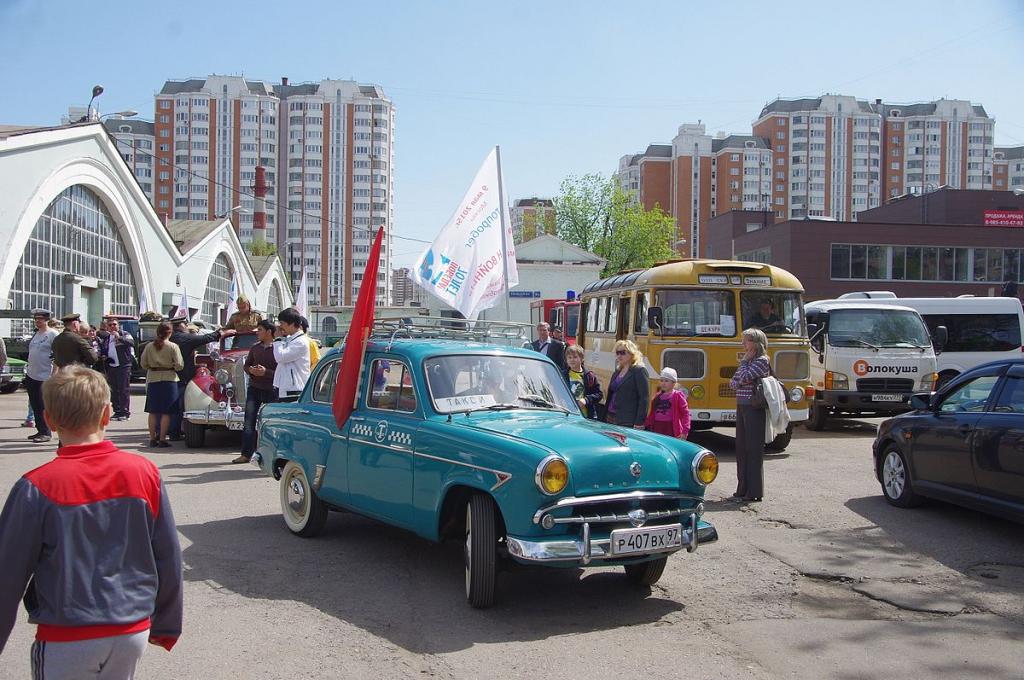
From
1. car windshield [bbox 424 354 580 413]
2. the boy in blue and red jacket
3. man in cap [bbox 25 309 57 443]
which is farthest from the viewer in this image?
man in cap [bbox 25 309 57 443]

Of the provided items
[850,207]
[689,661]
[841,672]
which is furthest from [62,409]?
[850,207]

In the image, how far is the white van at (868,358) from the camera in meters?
15.7

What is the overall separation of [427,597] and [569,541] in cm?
123

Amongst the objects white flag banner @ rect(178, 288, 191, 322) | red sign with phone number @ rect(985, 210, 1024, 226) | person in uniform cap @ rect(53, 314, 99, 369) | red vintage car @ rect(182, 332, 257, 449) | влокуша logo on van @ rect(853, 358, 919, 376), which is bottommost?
red vintage car @ rect(182, 332, 257, 449)

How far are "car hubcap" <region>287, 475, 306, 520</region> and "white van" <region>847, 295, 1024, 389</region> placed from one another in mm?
15494

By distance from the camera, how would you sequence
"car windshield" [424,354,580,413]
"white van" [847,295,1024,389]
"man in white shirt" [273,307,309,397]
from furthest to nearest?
"white van" [847,295,1024,389] → "man in white shirt" [273,307,309,397] → "car windshield" [424,354,580,413]

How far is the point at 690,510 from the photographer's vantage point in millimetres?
5820

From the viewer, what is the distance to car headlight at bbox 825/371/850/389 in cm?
1578

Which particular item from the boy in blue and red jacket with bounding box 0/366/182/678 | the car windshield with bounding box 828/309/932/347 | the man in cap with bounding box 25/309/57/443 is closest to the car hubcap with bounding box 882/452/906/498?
the car windshield with bounding box 828/309/932/347

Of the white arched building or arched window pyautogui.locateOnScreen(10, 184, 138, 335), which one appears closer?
the white arched building

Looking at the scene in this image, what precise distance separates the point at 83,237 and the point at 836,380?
3345cm

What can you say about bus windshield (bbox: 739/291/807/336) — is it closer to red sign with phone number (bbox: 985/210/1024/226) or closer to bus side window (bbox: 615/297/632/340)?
bus side window (bbox: 615/297/632/340)

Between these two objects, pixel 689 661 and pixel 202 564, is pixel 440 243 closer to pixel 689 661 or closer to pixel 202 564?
pixel 202 564

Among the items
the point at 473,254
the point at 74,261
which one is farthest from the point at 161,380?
the point at 74,261
